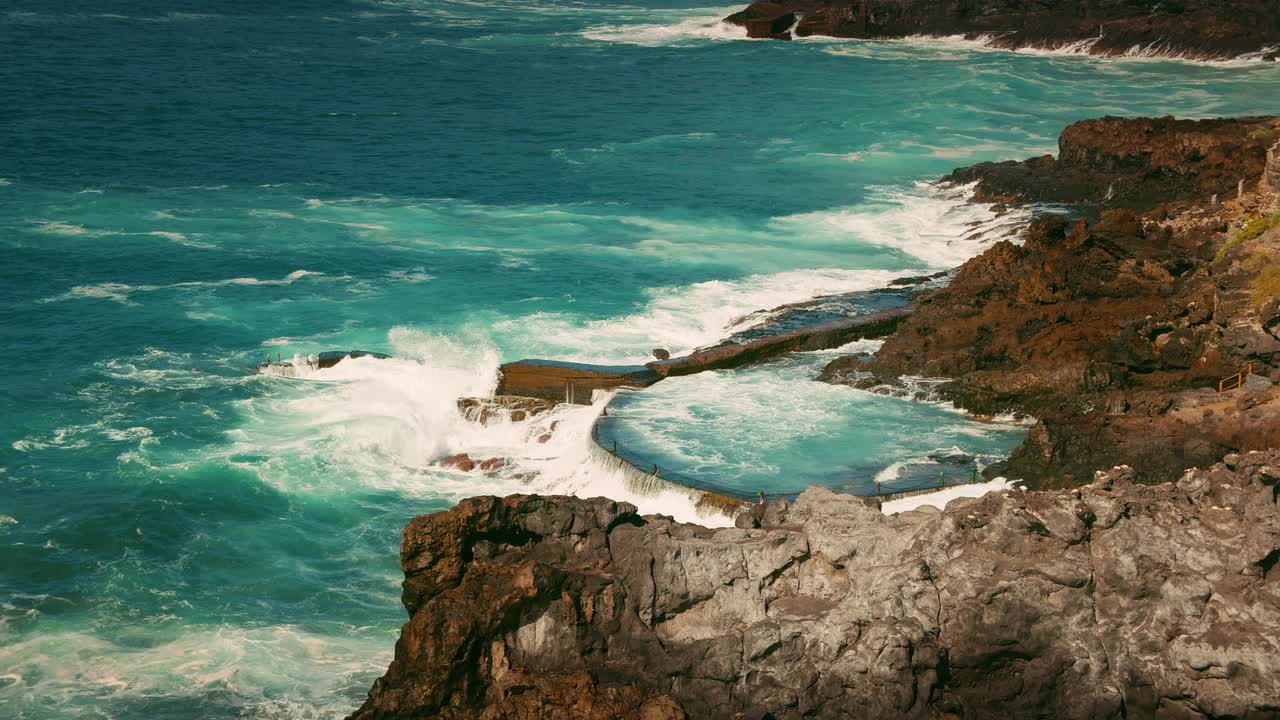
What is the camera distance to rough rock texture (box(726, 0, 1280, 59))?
8506 centimetres

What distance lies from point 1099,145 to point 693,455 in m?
28.5

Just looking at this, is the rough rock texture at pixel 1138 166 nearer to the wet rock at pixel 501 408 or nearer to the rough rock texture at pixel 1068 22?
the wet rock at pixel 501 408

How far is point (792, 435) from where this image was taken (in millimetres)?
30031

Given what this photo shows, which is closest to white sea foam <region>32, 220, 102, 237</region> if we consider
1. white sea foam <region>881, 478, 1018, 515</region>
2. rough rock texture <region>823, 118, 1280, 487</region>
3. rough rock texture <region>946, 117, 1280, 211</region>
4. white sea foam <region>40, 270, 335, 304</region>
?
white sea foam <region>40, 270, 335, 304</region>

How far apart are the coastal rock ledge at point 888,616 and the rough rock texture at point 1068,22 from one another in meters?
75.3

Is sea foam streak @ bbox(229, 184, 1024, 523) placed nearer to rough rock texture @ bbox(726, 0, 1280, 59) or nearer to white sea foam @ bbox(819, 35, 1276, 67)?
white sea foam @ bbox(819, 35, 1276, 67)

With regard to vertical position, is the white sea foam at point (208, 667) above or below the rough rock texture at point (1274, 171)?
below

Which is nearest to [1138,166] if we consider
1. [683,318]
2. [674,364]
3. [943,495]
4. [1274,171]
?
[1274,171]

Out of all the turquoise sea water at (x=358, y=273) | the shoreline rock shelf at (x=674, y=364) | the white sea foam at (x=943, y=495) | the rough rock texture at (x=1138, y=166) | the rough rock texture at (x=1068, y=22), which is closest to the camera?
the turquoise sea water at (x=358, y=273)

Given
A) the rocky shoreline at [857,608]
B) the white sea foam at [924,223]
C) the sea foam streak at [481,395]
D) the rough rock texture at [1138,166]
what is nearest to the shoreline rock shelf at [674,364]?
the sea foam streak at [481,395]

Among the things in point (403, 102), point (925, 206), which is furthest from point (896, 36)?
point (925, 206)

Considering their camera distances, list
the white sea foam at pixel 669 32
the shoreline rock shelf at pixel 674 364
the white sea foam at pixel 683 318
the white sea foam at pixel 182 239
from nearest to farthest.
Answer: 1. the shoreline rock shelf at pixel 674 364
2. the white sea foam at pixel 683 318
3. the white sea foam at pixel 182 239
4. the white sea foam at pixel 669 32

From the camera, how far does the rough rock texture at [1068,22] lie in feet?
279

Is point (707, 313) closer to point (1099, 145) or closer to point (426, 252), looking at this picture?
point (426, 252)
